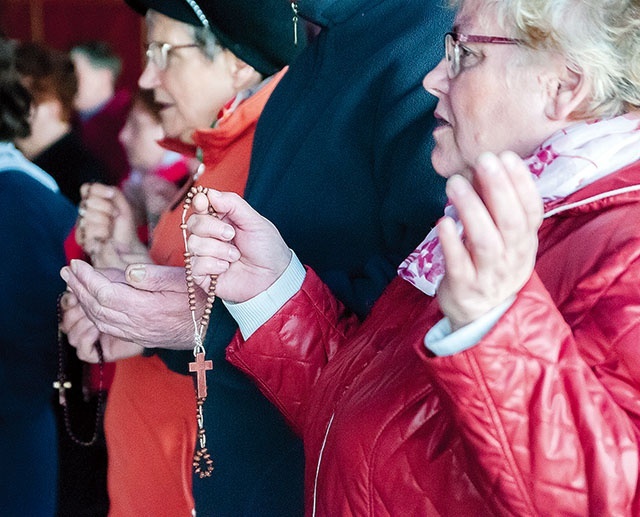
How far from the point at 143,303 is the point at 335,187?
39 centimetres

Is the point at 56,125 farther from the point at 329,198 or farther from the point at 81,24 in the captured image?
the point at 81,24

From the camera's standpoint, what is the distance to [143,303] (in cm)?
154

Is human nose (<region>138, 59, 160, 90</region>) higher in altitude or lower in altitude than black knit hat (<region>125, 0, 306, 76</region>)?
lower

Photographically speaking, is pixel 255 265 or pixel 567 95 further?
pixel 255 265

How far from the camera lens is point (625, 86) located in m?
1.05

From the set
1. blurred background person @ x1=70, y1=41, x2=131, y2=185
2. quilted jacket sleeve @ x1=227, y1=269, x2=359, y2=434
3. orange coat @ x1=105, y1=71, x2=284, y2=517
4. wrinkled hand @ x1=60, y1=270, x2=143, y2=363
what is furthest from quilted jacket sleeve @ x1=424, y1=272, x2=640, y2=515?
blurred background person @ x1=70, y1=41, x2=131, y2=185

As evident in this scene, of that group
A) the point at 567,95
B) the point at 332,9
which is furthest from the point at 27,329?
the point at 567,95

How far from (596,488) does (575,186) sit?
1.09ft

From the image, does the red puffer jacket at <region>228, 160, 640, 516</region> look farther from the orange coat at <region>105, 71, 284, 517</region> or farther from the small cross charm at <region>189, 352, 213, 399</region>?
the orange coat at <region>105, 71, 284, 517</region>

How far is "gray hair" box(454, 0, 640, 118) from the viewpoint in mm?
1024

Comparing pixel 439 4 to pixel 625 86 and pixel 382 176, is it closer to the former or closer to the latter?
pixel 382 176

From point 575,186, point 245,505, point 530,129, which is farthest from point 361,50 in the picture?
point 245,505

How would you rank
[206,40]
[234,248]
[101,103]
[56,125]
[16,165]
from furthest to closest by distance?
[101,103] → [56,125] → [16,165] → [206,40] → [234,248]

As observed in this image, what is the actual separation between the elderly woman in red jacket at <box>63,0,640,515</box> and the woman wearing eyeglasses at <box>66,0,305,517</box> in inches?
16.2
